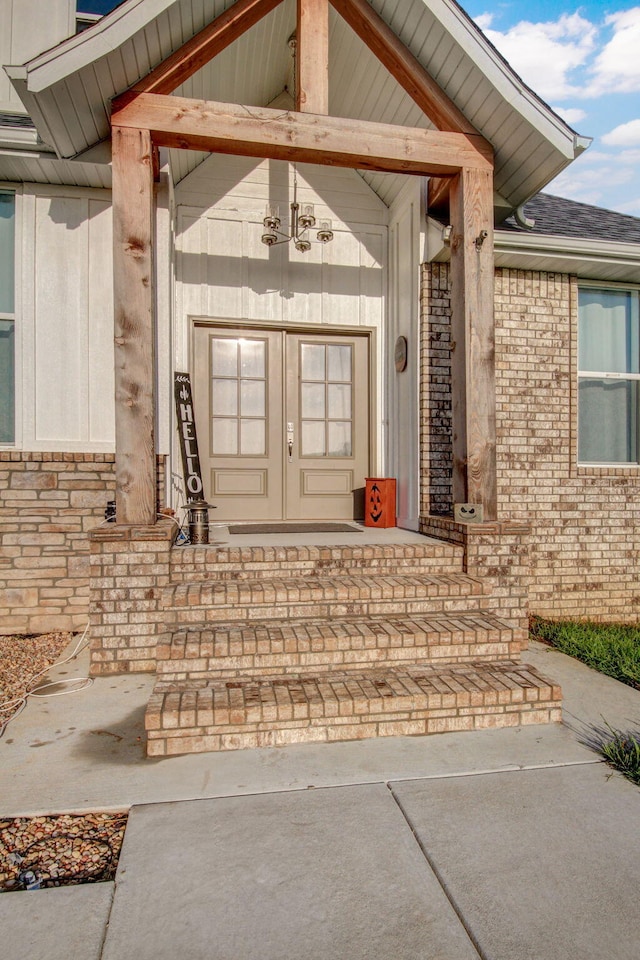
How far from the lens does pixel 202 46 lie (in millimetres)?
3932

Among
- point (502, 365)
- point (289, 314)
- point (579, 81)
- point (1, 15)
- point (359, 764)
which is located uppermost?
point (579, 81)

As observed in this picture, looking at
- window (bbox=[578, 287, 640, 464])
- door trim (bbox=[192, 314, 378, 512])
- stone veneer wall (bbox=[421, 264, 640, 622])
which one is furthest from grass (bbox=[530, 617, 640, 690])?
door trim (bbox=[192, 314, 378, 512])

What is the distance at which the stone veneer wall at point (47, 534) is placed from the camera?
4.59 m

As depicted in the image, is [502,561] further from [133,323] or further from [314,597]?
[133,323]

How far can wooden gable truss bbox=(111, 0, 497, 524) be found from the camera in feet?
12.3

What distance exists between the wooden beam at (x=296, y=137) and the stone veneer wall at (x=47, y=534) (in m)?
2.46

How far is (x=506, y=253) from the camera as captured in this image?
5.24 metres

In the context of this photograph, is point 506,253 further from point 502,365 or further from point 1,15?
point 1,15

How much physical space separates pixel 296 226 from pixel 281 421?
195cm

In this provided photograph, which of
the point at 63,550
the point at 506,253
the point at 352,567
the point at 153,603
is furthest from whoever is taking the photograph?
the point at 506,253

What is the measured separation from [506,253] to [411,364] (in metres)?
1.28

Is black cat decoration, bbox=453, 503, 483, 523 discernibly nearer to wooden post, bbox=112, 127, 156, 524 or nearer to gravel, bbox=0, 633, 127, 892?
wooden post, bbox=112, 127, 156, 524

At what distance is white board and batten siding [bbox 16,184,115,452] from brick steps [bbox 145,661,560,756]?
2639 millimetres

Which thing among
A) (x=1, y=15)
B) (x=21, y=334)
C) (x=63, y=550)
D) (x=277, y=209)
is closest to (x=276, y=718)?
(x=63, y=550)
